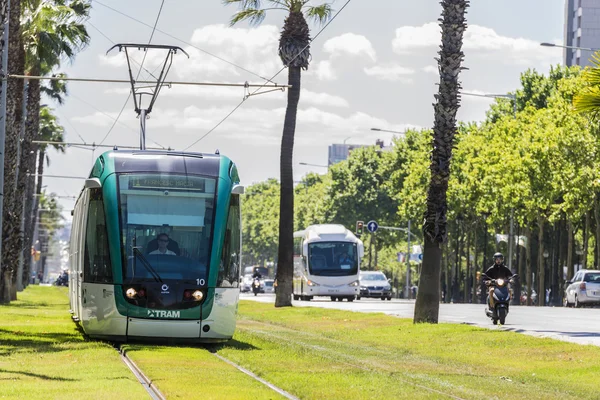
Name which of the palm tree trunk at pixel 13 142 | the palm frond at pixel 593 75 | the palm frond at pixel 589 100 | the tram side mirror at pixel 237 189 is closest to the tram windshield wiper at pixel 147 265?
the tram side mirror at pixel 237 189

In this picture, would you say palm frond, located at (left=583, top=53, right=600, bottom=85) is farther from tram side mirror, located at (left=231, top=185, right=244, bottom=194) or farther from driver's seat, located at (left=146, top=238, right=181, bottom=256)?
driver's seat, located at (left=146, top=238, right=181, bottom=256)

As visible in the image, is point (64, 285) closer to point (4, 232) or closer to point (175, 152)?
point (4, 232)

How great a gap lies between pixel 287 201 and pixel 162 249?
2190cm

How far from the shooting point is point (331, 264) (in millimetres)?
59281

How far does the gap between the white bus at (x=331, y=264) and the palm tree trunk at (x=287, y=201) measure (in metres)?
16.6

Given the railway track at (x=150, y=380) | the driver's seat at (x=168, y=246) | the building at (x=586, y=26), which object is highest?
the building at (x=586, y=26)

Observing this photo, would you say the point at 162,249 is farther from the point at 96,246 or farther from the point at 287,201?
the point at 287,201

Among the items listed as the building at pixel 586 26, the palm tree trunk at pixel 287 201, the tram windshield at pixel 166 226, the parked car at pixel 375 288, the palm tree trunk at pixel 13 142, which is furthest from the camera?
the building at pixel 586 26

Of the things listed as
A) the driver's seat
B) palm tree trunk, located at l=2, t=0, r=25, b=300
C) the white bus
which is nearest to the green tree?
the white bus

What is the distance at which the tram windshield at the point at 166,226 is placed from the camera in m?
20.3

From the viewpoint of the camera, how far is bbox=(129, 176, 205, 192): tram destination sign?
20812 mm

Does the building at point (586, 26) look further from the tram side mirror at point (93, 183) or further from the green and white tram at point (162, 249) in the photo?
the tram side mirror at point (93, 183)

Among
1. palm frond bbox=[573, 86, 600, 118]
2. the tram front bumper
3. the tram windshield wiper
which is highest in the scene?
palm frond bbox=[573, 86, 600, 118]

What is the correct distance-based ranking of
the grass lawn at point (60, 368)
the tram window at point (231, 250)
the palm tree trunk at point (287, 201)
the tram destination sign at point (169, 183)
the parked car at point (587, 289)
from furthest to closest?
the parked car at point (587, 289) < the palm tree trunk at point (287, 201) < the tram destination sign at point (169, 183) < the tram window at point (231, 250) < the grass lawn at point (60, 368)
